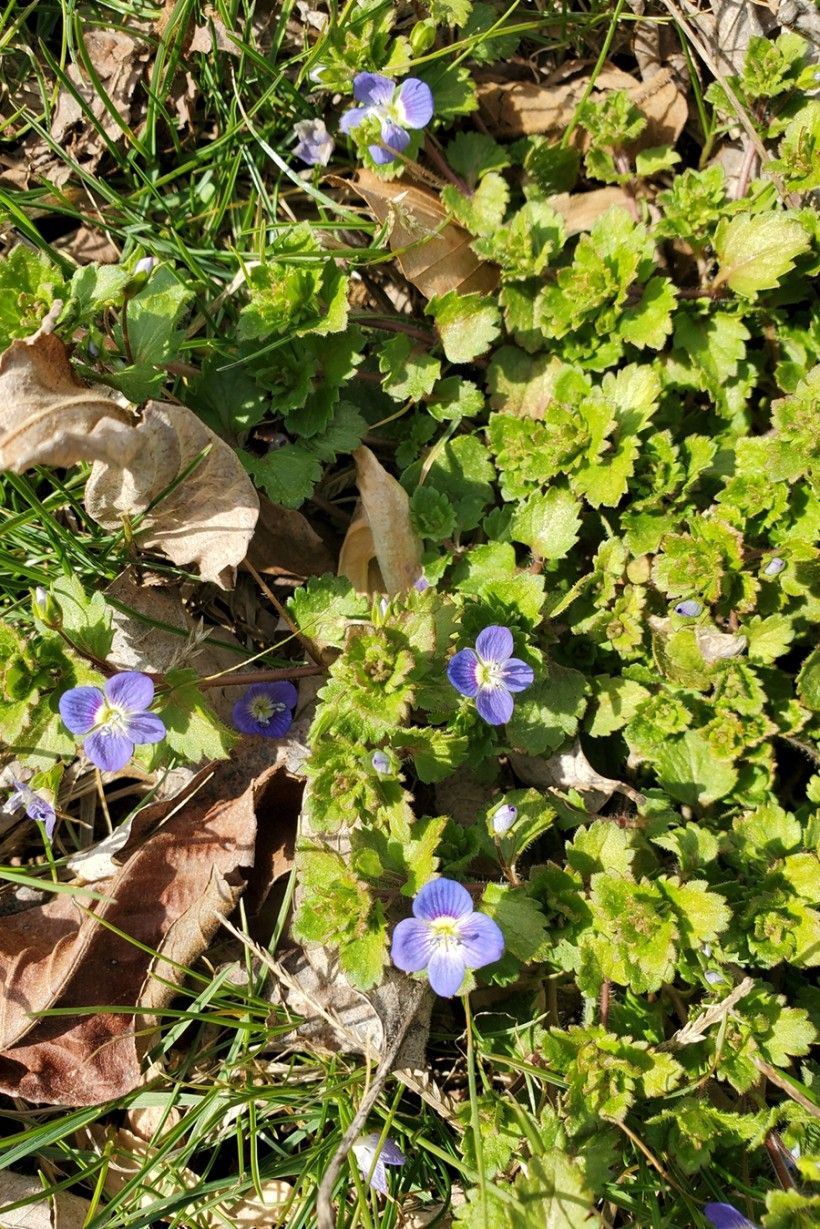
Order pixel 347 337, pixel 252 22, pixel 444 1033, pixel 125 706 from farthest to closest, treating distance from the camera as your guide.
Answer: pixel 252 22
pixel 347 337
pixel 444 1033
pixel 125 706

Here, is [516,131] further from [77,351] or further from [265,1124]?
[265,1124]

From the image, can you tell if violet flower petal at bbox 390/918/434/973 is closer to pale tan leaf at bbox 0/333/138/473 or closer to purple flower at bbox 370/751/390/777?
purple flower at bbox 370/751/390/777

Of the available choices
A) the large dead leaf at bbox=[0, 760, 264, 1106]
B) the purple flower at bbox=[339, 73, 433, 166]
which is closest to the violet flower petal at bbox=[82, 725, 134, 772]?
the large dead leaf at bbox=[0, 760, 264, 1106]

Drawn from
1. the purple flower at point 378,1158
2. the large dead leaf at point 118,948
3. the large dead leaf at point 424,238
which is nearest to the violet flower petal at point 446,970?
the purple flower at point 378,1158

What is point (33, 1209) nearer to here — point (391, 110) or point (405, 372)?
point (405, 372)

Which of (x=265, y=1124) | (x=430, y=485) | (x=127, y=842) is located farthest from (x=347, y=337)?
(x=265, y=1124)

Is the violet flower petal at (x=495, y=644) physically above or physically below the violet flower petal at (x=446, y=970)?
above

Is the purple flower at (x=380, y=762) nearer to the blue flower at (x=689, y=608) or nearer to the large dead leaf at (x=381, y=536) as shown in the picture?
the large dead leaf at (x=381, y=536)
